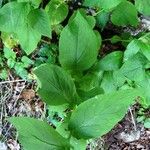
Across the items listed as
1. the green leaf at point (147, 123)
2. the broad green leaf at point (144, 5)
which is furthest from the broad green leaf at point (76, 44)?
the green leaf at point (147, 123)

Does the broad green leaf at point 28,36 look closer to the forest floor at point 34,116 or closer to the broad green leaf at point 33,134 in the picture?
the forest floor at point 34,116

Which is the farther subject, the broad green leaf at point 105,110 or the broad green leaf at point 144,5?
the broad green leaf at point 144,5

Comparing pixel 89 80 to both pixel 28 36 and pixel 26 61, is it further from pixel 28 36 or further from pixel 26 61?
pixel 26 61

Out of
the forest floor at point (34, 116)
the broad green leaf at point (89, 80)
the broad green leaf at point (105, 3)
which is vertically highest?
the broad green leaf at point (105, 3)

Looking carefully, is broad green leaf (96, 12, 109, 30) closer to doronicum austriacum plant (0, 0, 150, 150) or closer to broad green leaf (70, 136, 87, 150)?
doronicum austriacum plant (0, 0, 150, 150)

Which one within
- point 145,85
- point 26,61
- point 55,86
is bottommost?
point 26,61

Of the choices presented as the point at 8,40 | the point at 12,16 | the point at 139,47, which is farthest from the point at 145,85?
the point at 8,40
